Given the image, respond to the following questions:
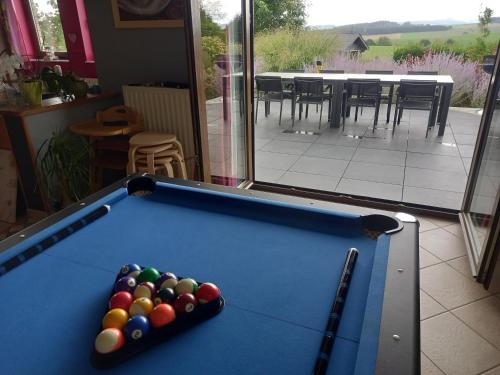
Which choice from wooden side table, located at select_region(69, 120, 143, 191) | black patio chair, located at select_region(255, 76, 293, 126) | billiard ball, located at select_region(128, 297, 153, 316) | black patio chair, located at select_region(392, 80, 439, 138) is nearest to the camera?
billiard ball, located at select_region(128, 297, 153, 316)

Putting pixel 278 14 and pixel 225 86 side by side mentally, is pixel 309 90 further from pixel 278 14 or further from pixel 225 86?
pixel 278 14

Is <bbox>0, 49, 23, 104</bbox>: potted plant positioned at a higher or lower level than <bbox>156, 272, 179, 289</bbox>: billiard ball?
higher

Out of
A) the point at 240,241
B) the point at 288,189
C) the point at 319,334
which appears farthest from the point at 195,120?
the point at 319,334

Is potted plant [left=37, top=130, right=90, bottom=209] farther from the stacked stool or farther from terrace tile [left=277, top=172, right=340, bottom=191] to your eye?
terrace tile [left=277, top=172, right=340, bottom=191]

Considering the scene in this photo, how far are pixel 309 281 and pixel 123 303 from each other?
0.53 metres

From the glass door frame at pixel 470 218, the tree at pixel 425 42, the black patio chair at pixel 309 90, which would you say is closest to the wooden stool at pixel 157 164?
the glass door frame at pixel 470 218

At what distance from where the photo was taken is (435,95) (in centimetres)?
500

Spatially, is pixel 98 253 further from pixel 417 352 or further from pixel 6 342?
pixel 417 352

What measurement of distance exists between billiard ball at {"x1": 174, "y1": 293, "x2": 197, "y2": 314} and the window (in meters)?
6.06

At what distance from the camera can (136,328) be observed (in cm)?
86

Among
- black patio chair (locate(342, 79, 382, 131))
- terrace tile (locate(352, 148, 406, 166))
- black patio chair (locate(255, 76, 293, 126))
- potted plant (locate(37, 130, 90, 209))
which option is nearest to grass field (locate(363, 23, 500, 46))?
black patio chair (locate(342, 79, 382, 131))

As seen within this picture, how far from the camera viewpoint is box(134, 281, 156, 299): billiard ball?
3.18ft

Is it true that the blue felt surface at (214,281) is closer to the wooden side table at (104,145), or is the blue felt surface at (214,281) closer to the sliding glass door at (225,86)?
the wooden side table at (104,145)

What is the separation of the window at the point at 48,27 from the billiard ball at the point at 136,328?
6.08 m
